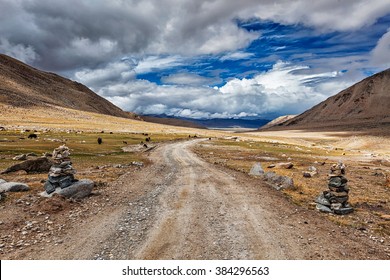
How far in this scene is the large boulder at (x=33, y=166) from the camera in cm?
3306

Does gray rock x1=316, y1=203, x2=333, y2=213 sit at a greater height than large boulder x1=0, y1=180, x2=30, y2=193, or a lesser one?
lesser

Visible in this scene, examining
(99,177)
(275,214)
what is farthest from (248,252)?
(99,177)

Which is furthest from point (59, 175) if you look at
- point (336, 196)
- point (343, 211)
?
point (343, 211)

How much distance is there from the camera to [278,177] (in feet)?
106

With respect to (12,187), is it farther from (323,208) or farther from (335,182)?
(335,182)

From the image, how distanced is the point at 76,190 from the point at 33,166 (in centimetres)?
1442

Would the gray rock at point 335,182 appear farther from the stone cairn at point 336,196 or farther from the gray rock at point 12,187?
the gray rock at point 12,187

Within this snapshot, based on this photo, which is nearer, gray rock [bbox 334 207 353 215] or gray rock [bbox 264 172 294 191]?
gray rock [bbox 334 207 353 215]

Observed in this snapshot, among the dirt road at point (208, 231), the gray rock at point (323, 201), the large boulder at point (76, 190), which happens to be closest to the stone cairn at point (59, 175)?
the large boulder at point (76, 190)

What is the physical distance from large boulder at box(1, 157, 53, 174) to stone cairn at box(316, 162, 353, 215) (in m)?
29.5

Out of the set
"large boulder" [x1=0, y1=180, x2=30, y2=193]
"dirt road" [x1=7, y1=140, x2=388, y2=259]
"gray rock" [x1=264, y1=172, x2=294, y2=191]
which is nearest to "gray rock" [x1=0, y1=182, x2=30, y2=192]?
"large boulder" [x1=0, y1=180, x2=30, y2=193]

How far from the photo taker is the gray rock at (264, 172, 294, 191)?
97.3 ft

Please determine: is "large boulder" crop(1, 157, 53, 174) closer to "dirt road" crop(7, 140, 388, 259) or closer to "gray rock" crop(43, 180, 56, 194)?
"gray rock" crop(43, 180, 56, 194)

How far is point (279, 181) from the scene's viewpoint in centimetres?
3170
